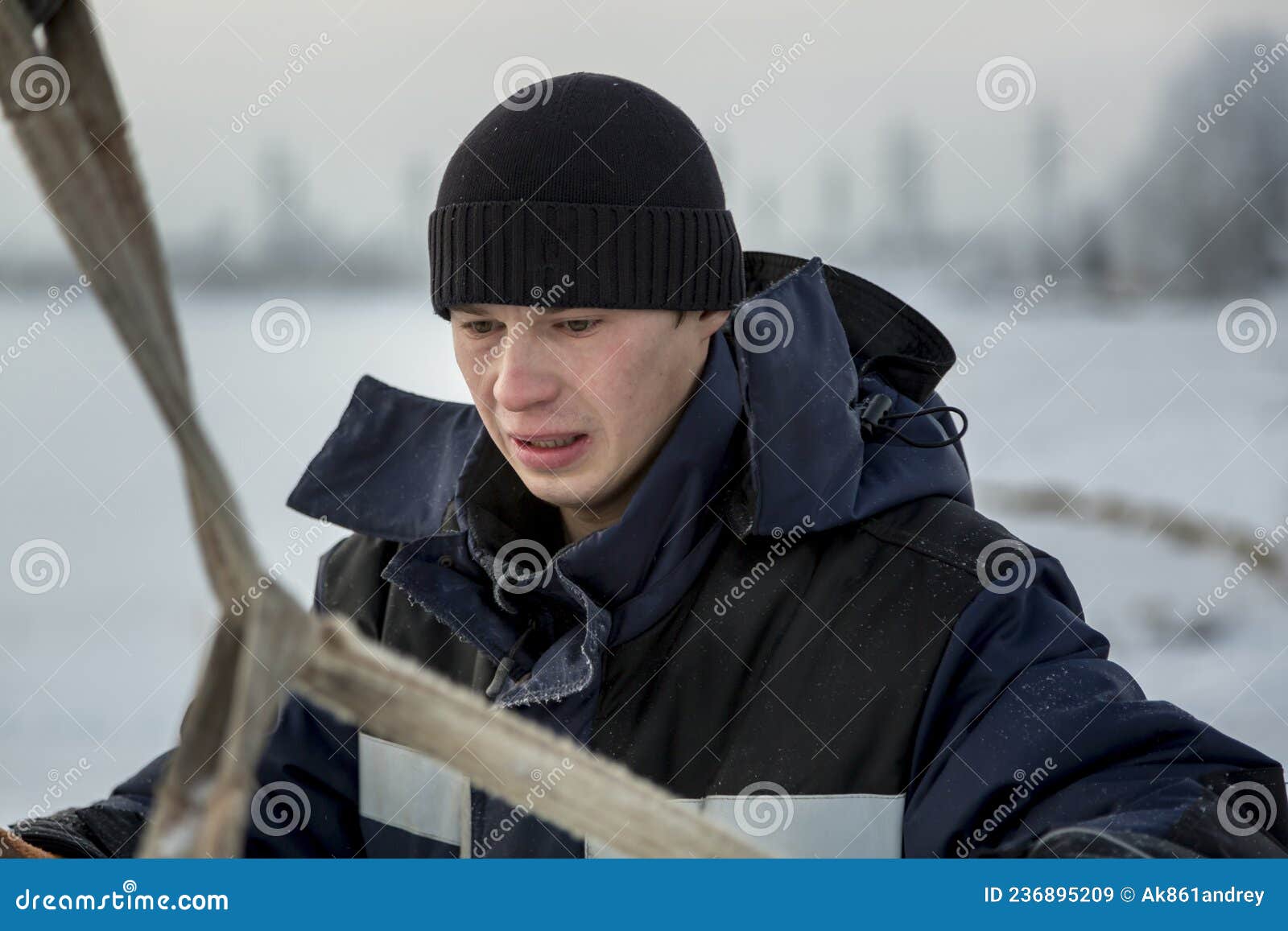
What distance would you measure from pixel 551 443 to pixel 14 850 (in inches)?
24.1

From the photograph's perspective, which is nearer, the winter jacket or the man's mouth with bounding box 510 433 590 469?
the winter jacket

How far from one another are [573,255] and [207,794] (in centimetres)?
88

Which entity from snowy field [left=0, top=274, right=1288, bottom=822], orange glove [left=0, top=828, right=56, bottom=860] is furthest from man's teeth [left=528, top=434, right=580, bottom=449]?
snowy field [left=0, top=274, right=1288, bottom=822]

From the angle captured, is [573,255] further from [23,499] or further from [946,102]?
[946,102]

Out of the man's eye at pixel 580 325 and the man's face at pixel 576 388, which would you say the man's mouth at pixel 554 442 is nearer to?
the man's face at pixel 576 388

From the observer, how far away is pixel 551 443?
127cm

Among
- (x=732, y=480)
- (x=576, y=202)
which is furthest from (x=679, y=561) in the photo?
(x=576, y=202)

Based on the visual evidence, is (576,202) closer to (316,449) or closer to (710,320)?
(710,320)

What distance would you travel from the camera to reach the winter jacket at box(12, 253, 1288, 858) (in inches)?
43.0

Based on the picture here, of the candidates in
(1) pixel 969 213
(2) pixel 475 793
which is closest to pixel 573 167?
(2) pixel 475 793

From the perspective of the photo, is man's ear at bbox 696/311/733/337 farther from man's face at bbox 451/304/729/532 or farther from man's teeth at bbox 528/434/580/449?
man's teeth at bbox 528/434/580/449

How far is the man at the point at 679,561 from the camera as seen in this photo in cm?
118

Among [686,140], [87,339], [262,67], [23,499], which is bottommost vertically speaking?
[23,499]

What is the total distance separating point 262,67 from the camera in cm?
386
